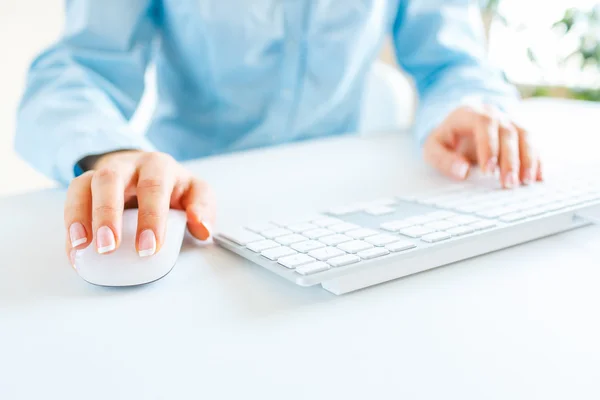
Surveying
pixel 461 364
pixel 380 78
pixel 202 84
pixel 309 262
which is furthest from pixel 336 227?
pixel 380 78

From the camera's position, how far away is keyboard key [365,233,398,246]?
1.30 ft

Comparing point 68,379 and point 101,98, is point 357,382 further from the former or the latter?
point 101,98

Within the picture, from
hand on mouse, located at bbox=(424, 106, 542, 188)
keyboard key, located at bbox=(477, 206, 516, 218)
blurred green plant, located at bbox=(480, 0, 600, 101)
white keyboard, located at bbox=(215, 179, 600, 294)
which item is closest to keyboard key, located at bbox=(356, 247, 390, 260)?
white keyboard, located at bbox=(215, 179, 600, 294)

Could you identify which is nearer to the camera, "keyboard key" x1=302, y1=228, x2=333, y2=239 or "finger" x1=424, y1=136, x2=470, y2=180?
"keyboard key" x1=302, y1=228, x2=333, y2=239

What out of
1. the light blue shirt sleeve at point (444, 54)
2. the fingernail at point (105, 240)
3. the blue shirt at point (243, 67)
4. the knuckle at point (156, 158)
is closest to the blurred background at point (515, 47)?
the blue shirt at point (243, 67)

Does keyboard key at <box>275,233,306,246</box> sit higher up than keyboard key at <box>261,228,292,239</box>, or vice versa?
keyboard key at <box>275,233,306,246</box>

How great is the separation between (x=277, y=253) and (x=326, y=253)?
0.04 metres

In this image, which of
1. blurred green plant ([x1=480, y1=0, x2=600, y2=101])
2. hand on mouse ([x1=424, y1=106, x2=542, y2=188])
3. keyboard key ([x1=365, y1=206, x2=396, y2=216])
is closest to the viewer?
keyboard key ([x1=365, y1=206, x2=396, y2=216])

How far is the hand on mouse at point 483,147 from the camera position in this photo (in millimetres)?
584

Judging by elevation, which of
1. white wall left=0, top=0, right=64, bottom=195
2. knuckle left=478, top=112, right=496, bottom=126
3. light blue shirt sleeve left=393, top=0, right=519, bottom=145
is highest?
light blue shirt sleeve left=393, top=0, right=519, bottom=145

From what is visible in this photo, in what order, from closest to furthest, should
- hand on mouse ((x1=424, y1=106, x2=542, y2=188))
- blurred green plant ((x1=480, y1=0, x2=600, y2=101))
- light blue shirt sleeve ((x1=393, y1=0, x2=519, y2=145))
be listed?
hand on mouse ((x1=424, y1=106, x2=542, y2=188)), light blue shirt sleeve ((x1=393, y1=0, x2=519, y2=145)), blurred green plant ((x1=480, y1=0, x2=600, y2=101))

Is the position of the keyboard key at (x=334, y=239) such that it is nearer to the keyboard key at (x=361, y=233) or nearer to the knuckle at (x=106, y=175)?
the keyboard key at (x=361, y=233)

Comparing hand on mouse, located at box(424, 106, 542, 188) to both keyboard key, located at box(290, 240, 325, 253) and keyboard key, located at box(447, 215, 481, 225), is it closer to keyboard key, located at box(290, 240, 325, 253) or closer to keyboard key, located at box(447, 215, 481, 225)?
keyboard key, located at box(447, 215, 481, 225)

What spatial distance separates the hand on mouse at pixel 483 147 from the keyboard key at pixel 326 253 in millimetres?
250
